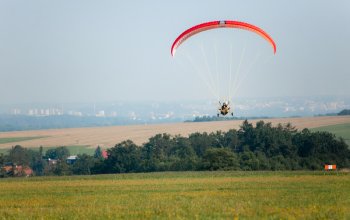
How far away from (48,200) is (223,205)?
8582 millimetres

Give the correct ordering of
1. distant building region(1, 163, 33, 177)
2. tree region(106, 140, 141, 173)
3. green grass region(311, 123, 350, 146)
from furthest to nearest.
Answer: green grass region(311, 123, 350, 146)
distant building region(1, 163, 33, 177)
tree region(106, 140, 141, 173)

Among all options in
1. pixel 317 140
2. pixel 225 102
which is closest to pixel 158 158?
pixel 317 140

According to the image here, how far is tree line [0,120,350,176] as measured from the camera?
67.4m

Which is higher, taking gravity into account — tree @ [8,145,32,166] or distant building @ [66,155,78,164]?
tree @ [8,145,32,166]

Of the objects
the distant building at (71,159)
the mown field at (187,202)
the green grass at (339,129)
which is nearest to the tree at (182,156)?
the distant building at (71,159)

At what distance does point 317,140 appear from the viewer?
79.8m

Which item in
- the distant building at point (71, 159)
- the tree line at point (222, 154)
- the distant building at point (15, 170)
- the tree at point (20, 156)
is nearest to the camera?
the tree line at point (222, 154)

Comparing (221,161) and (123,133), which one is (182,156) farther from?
(123,133)

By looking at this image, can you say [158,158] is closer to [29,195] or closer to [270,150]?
[270,150]

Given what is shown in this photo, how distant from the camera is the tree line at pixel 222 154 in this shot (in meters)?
67.4

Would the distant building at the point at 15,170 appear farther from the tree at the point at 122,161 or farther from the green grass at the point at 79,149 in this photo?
the green grass at the point at 79,149

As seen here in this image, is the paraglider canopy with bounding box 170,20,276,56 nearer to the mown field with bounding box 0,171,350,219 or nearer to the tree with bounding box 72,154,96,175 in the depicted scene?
the mown field with bounding box 0,171,350,219

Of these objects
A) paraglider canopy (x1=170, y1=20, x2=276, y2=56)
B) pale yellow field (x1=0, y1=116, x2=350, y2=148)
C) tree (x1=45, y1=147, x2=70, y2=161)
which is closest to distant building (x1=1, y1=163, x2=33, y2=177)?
tree (x1=45, y1=147, x2=70, y2=161)

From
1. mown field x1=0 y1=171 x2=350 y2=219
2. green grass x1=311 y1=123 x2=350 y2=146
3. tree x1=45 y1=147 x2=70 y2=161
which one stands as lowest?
tree x1=45 y1=147 x2=70 y2=161
